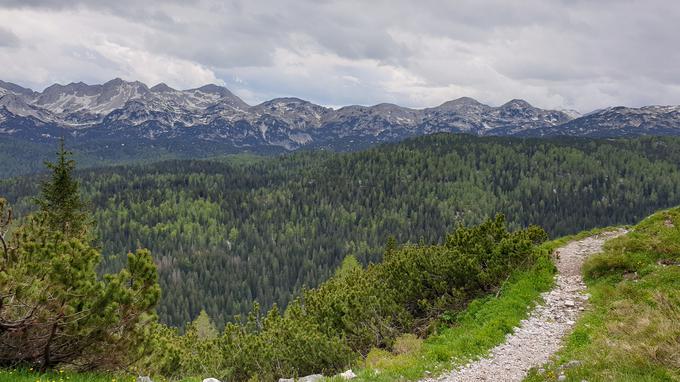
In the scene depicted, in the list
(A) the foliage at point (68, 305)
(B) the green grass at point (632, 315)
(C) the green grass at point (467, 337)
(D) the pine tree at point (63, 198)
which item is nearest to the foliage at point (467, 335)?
(C) the green grass at point (467, 337)

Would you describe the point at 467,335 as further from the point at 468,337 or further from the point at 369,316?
the point at 369,316

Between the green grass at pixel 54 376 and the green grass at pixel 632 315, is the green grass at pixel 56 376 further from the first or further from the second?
the green grass at pixel 632 315

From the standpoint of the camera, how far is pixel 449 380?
46.6ft

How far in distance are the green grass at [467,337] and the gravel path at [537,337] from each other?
40 centimetres

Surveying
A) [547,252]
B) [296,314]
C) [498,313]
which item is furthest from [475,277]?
[296,314]

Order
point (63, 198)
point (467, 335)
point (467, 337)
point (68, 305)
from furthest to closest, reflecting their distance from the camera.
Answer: point (63, 198), point (467, 335), point (467, 337), point (68, 305)

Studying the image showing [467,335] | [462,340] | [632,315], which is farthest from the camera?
[467,335]

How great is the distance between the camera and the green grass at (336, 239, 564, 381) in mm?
14977

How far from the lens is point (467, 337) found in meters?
17.2

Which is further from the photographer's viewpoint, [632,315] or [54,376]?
[632,315]

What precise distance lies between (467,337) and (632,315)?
20.9 ft

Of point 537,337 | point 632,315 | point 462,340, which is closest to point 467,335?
point 462,340

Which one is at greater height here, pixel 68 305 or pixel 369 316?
pixel 68 305

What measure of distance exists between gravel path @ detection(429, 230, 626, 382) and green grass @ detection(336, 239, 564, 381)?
398mm
